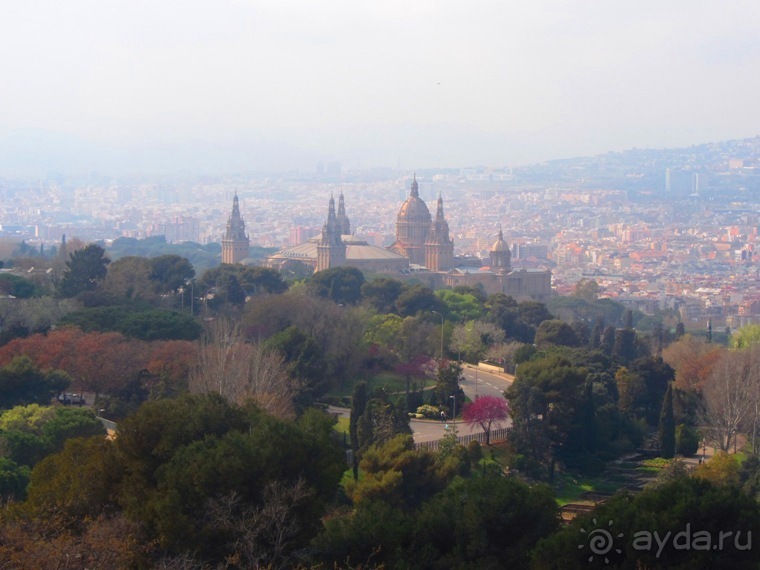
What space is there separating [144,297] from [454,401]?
15417 millimetres

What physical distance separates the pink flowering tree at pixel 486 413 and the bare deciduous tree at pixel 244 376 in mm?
3854

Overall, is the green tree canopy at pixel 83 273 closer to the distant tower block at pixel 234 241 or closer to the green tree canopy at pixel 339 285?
the green tree canopy at pixel 339 285

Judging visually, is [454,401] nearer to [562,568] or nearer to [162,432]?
[162,432]

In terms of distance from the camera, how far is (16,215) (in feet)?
617

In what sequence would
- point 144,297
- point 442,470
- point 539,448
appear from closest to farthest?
point 442,470 < point 539,448 < point 144,297

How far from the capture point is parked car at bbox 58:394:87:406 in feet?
94.0

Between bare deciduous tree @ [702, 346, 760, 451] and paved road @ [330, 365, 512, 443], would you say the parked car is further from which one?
bare deciduous tree @ [702, 346, 760, 451]

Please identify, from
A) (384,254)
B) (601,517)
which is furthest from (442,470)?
(384,254)

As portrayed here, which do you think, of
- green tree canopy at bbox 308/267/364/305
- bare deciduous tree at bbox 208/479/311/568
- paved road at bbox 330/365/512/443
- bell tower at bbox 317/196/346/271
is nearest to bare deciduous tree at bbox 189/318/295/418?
paved road at bbox 330/365/512/443

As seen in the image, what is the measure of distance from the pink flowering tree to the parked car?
8.33 meters

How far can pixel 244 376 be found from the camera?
26.4 metres

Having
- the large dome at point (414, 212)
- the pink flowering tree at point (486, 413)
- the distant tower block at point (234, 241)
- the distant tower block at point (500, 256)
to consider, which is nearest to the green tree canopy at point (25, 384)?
the pink flowering tree at point (486, 413)

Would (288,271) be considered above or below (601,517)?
below

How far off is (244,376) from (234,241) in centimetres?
5883
